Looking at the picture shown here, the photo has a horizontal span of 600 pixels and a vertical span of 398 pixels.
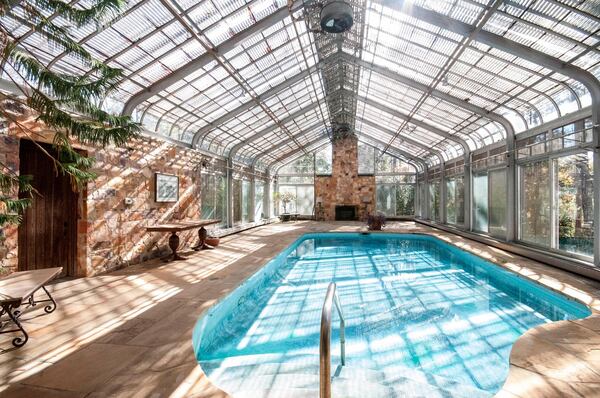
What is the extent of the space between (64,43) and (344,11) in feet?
11.7

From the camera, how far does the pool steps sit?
7.47 ft

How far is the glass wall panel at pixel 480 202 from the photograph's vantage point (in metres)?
9.59

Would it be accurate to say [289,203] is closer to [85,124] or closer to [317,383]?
[85,124]

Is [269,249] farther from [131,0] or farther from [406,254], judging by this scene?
[131,0]

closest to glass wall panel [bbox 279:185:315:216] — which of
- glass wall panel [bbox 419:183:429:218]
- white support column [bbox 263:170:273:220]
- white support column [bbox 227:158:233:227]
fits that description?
white support column [bbox 263:170:273:220]

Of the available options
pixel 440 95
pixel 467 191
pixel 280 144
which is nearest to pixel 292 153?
pixel 280 144

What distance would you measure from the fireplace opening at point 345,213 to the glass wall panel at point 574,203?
11029 millimetres

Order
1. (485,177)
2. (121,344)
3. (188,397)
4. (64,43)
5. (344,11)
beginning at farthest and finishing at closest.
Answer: (485,177)
(344,11)
(121,344)
(64,43)
(188,397)

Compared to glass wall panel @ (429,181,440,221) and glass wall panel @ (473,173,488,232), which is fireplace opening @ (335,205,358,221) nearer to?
glass wall panel @ (429,181,440,221)

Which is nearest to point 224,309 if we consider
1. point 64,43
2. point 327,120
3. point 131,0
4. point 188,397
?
point 188,397

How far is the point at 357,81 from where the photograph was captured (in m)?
10.2

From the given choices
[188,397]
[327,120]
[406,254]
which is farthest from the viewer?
[327,120]

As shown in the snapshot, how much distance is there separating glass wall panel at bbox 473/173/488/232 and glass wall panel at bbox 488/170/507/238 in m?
0.35

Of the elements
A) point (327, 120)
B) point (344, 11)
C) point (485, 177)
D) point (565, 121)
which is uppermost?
point (327, 120)
